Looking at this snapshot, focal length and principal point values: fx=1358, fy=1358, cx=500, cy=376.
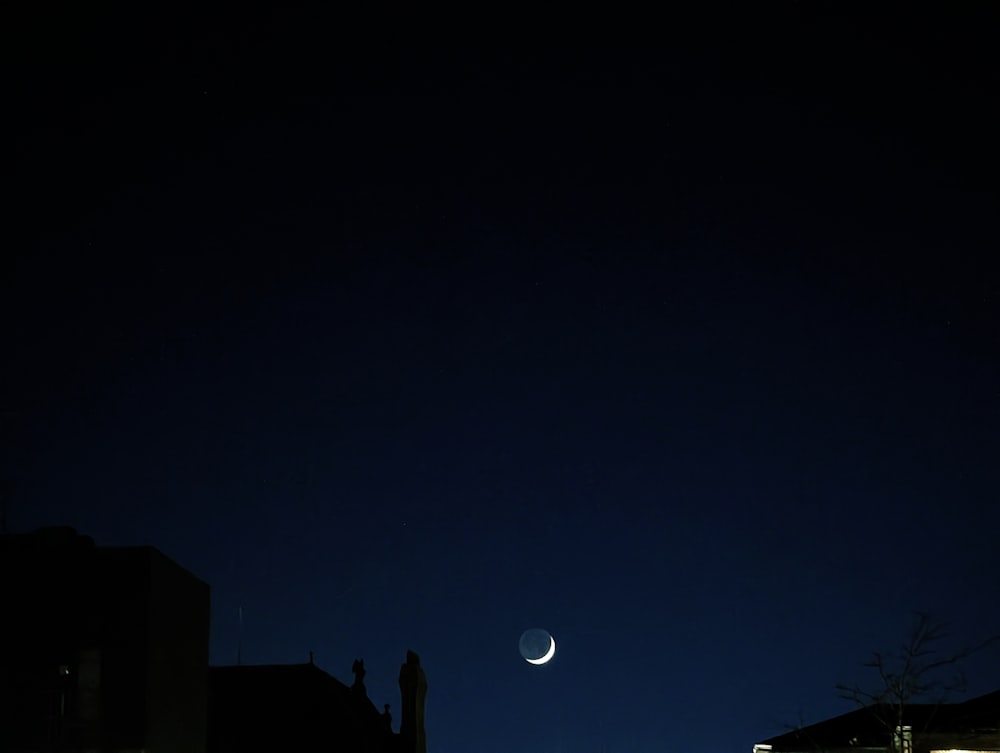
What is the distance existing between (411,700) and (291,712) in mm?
24757

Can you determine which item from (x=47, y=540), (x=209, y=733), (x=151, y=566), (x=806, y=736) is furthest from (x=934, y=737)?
(x=209, y=733)

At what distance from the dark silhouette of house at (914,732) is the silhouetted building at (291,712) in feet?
104

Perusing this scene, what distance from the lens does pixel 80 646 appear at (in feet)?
108

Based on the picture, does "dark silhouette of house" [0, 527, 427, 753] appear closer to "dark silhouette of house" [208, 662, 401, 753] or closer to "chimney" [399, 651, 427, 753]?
"chimney" [399, 651, 427, 753]

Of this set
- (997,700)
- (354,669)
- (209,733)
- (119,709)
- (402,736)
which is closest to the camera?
(119,709)

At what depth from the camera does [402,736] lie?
50156 mm

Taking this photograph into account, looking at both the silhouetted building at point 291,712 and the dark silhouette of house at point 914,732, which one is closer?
the dark silhouette of house at point 914,732

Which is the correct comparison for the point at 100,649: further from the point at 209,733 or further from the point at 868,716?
the point at 209,733

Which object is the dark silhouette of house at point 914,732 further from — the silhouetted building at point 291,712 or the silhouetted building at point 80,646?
the silhouetted building at point 291,712

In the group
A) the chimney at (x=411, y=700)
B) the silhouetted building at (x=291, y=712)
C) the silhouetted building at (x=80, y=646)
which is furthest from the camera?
the silhouetted building at (x=291, y=712)

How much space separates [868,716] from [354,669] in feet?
133

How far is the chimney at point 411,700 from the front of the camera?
49.1 metres

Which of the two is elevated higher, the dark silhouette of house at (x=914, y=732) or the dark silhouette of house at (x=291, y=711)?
the dark silhouette of house at (x=291, y=711)

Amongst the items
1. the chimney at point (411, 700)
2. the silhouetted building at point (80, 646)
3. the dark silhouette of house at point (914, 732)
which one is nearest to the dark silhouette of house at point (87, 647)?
the silhouetted building at point (80, 646)
